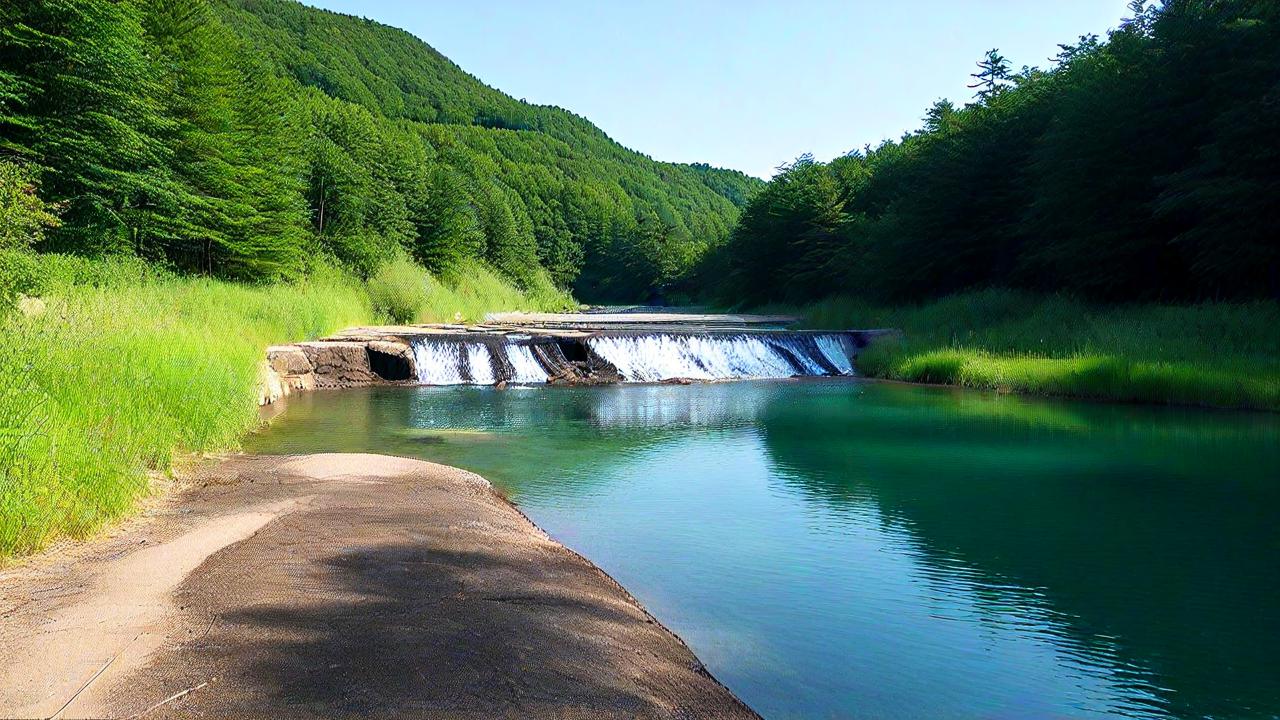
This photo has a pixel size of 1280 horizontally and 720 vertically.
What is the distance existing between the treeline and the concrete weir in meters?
7.36

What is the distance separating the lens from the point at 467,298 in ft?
152

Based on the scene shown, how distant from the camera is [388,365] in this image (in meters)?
23.0

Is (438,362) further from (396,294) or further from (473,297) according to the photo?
(473,297)

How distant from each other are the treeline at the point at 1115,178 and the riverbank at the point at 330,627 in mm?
21349

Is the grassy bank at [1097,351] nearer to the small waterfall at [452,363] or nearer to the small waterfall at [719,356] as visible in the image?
the small waterfall at [719,356]

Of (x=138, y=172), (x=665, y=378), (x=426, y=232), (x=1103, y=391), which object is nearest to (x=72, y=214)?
(x=138, y=172)

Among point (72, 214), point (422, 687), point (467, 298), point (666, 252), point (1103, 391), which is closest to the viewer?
point (422, 687)

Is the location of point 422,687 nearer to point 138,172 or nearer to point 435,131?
point 138,172

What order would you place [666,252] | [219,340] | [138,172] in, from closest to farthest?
[219,340] → [138,172] → [666,252]

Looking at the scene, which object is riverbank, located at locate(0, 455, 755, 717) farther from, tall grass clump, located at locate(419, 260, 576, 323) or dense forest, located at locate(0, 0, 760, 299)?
tall grass clump, located at locate(419, 260, 576, 323)

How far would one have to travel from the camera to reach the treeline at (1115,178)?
2142 centimetres

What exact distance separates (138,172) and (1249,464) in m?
24.6

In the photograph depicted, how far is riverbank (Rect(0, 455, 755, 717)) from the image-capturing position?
3555 millimetres

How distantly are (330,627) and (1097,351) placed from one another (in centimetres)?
2022
